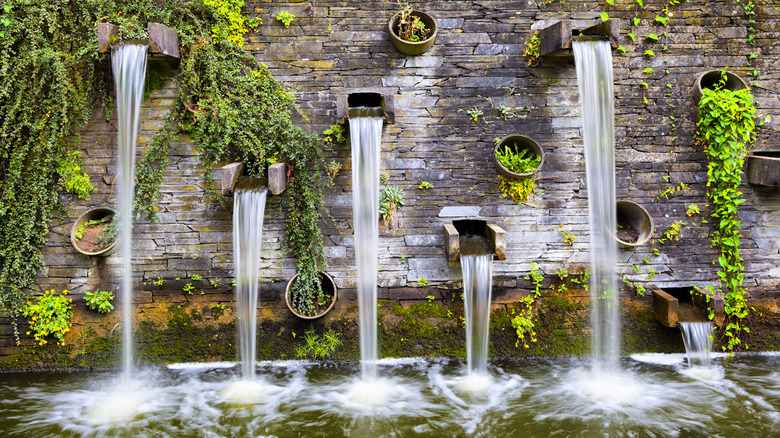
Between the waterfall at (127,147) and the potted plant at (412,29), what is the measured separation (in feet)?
7.90

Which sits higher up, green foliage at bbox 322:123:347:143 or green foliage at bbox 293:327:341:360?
green foliage at bbox 322:123:347:143

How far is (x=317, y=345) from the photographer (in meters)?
4.27

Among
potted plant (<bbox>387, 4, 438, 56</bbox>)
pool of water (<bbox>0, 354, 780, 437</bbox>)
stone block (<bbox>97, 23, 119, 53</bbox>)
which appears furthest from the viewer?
potted plant (<bbox>387, 4, 438, 56</bbox>)

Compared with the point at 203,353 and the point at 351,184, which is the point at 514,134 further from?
the point at 203,353

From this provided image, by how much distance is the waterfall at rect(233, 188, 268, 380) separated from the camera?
13.2ft

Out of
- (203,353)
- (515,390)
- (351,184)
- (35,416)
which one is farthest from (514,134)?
(35,416)

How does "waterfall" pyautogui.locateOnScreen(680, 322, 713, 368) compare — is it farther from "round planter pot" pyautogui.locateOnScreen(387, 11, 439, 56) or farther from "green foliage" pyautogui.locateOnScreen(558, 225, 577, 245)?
"round planter pot" pyautogui.locateOnScreen(387, 11, 439, 56)

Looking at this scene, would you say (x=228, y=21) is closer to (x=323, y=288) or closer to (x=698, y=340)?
(x=323, y=288)

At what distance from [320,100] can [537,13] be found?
2.43m

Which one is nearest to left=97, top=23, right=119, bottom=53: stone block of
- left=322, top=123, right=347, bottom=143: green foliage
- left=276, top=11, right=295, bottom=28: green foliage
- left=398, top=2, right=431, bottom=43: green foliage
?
left=276, top=11, right=295, bottom=28: green foliage

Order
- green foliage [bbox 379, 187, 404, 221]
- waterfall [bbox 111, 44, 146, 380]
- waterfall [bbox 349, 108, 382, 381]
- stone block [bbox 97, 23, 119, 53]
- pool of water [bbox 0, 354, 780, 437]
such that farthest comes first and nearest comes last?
green foliage [bbox 379, 187, 404, 221] < waterfall [bbox 349, 108, 382, 381] < waterfall [bbox 111, 44, 146, 380] < stone block [bbox 97, 23, 119, 53] < pool of water [bbox 0, 354, 780, 437]

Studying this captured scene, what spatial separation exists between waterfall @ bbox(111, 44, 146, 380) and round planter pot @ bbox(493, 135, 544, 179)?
356cm

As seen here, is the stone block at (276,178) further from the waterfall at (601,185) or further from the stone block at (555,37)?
the waterfall at (601,185)

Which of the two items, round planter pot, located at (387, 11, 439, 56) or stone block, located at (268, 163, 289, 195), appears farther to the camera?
round planter pot, located at (387, 11, 439, 56)
